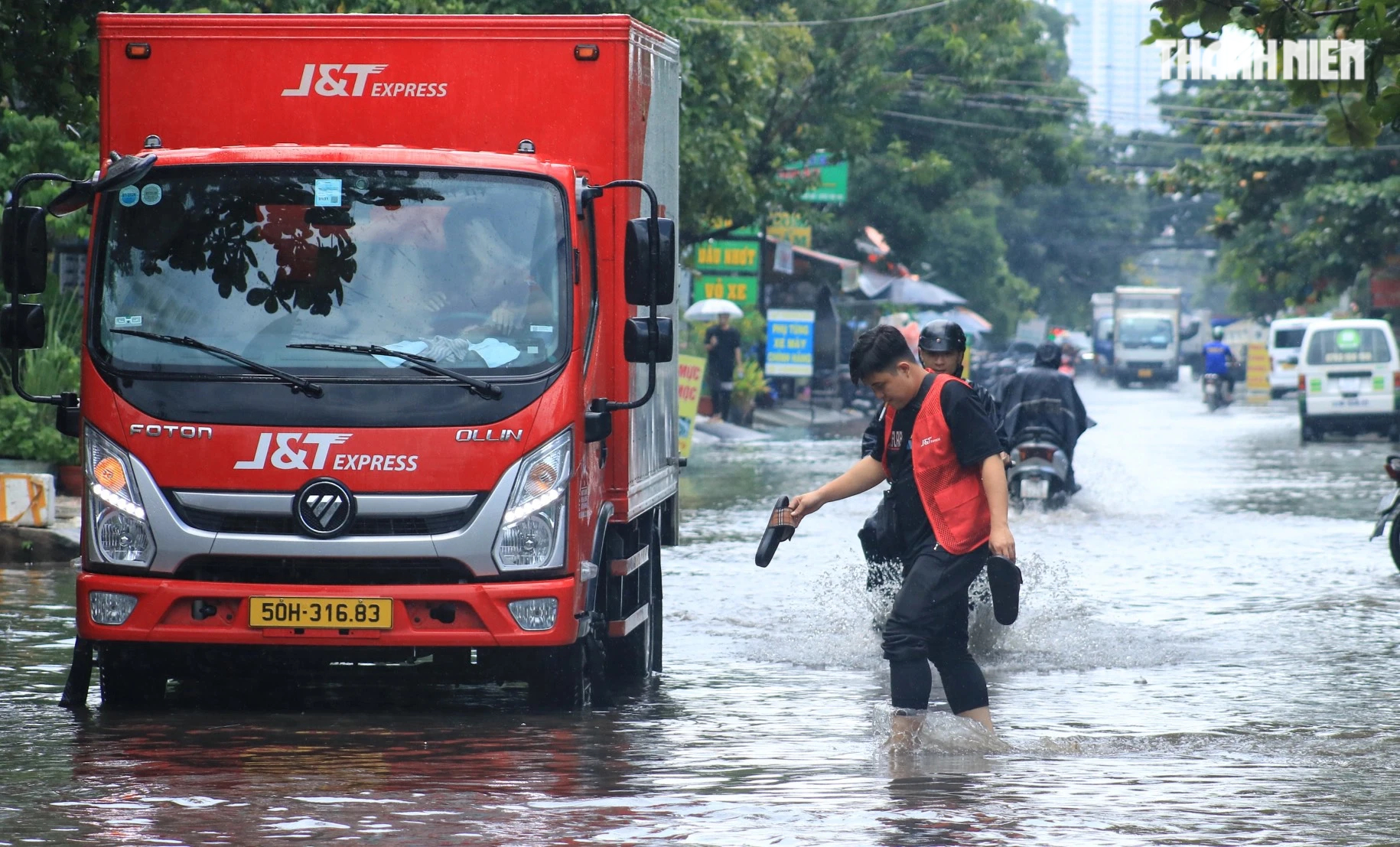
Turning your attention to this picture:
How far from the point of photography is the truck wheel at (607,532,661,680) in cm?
954

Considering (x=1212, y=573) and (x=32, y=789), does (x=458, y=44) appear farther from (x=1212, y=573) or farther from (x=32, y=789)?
(x=1212, y=573)

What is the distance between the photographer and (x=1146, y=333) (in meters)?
77.3

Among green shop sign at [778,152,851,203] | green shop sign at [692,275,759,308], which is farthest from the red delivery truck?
green shop sign at [692,275,759,308]

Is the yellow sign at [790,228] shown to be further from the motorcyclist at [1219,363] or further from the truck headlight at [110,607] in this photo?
the truck headlight at [110,607]

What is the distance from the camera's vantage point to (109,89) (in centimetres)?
848

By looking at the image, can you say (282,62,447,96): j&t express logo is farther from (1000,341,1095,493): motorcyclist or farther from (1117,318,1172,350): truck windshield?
(1117,318,1172,350): truck windshield

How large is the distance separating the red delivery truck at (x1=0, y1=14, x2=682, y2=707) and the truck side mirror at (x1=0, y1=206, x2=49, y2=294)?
0.04 feet

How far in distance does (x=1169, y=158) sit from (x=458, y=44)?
8108cm

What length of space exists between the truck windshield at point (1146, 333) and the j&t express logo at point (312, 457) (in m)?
70.9

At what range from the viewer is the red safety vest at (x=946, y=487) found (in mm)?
7383

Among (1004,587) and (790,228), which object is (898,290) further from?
(1004,587)

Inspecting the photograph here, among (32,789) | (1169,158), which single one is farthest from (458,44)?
(1169,158)

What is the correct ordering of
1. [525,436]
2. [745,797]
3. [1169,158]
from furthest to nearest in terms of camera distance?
[1169,158], [525,436], [745,797]

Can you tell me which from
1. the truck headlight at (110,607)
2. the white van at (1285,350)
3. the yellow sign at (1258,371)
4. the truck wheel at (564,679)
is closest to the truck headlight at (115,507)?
the truck headlight at (110,607)
